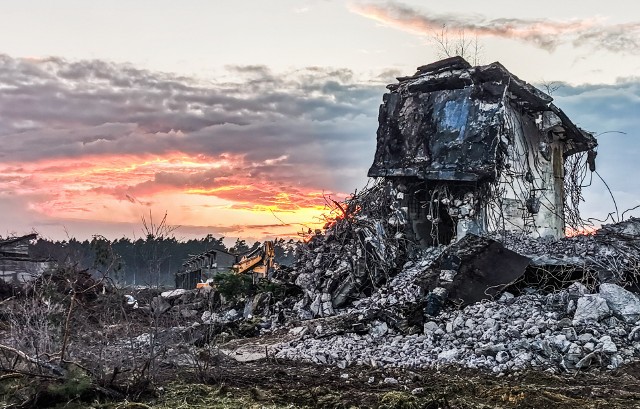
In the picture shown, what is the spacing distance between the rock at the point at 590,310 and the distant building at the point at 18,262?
18.4m

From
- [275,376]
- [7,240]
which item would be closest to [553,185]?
[275,376]

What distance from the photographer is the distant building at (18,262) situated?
21719mm

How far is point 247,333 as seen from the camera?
11.8m

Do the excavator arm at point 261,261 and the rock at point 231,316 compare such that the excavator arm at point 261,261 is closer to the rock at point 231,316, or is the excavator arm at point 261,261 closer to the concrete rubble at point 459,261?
the concrete rubble at point 459,261

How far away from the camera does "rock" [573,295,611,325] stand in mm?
8227

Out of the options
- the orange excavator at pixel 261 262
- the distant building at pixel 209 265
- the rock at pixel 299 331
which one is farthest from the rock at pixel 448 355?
the distant building at pixel 209 265

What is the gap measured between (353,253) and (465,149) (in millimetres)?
3509

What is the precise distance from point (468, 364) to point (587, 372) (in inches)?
53.1

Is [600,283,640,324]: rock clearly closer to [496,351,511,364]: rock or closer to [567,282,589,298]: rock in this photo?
[567,282,589,298]: rock

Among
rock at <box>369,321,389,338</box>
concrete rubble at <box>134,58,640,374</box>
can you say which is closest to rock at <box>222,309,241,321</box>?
concrete rubble at <box>134,58,640,374</box>

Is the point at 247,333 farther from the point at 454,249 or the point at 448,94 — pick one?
the point at 448,94

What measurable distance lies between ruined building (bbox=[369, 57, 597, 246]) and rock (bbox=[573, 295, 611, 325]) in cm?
528

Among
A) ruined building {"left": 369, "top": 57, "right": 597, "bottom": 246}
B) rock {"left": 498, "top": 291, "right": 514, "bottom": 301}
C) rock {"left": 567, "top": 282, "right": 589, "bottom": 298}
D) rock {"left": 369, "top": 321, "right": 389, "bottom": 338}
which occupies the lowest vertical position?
rock {"left": 369, "top": 321, "right": 389, "bottom": 338}

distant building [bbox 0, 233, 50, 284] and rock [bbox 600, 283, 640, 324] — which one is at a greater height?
rock [bbox 600, 283, 640, 324]
